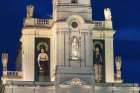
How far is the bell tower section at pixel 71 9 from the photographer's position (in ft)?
230

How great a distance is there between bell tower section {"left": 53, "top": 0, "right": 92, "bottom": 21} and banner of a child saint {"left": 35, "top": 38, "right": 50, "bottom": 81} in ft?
9.43

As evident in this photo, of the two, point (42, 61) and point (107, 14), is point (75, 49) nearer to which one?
point (42, 61)

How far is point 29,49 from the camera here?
235ft

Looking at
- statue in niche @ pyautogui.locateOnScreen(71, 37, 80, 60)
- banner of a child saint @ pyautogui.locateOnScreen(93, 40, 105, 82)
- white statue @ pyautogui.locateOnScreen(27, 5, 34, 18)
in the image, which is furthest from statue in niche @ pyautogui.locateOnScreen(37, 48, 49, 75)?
banner of a child saint @ pyautogui.locateOnScreen(93, 40, 105, 82)

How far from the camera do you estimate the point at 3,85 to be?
7044 centimetres

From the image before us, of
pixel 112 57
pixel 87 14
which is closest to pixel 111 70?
pixel 112 57

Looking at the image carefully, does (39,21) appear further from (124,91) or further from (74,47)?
(124,91)

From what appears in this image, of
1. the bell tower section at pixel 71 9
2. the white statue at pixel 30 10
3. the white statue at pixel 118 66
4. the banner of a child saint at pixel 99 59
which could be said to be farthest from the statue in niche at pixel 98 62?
the white statue at pixel 30 10

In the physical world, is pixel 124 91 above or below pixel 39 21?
below

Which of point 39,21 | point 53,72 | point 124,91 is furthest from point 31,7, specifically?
point 124,91

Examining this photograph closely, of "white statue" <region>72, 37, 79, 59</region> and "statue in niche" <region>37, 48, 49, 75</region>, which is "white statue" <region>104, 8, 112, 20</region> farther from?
"statue in niche" <region>37, 48, 49, 75</region>

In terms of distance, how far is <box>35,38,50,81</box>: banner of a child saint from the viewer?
235 feet

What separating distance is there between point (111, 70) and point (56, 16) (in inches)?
281

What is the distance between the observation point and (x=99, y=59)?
7281 centimetres
